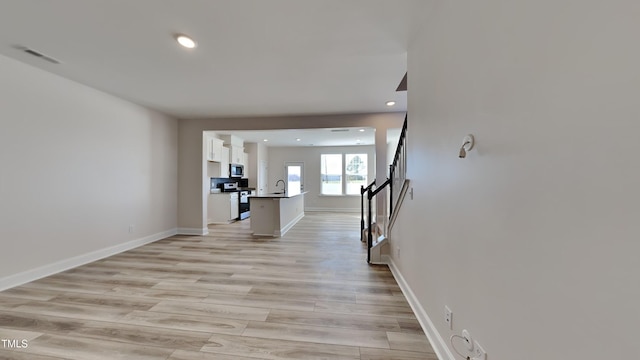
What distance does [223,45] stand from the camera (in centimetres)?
237

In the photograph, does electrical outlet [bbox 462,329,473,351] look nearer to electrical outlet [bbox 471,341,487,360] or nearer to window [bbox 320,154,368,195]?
electrical outlet [bbox 471,341,487,360]

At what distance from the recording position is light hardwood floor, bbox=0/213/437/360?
172 cm

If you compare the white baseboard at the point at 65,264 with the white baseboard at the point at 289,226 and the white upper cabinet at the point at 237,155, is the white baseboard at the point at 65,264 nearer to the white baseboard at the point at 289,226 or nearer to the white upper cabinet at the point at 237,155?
the white baseboard at the point at 289,226

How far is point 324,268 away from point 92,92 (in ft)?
13.9

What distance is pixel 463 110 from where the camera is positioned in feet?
4.49

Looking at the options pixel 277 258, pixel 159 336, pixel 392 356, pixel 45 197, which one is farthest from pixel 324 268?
pixel 45 197

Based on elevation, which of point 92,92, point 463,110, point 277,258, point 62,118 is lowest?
point 277,258

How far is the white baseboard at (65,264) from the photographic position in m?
2.65

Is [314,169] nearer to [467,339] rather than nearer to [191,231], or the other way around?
[191,231]

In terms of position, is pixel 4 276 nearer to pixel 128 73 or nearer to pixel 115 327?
pixel 115 327

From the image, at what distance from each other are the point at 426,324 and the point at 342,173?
7312 millimetres

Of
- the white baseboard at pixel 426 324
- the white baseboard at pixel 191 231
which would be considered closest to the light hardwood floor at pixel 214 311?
the white baseboard at pixel 426 324

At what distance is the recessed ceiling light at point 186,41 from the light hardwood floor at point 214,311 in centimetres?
255

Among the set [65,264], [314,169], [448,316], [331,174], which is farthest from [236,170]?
[448,316]
